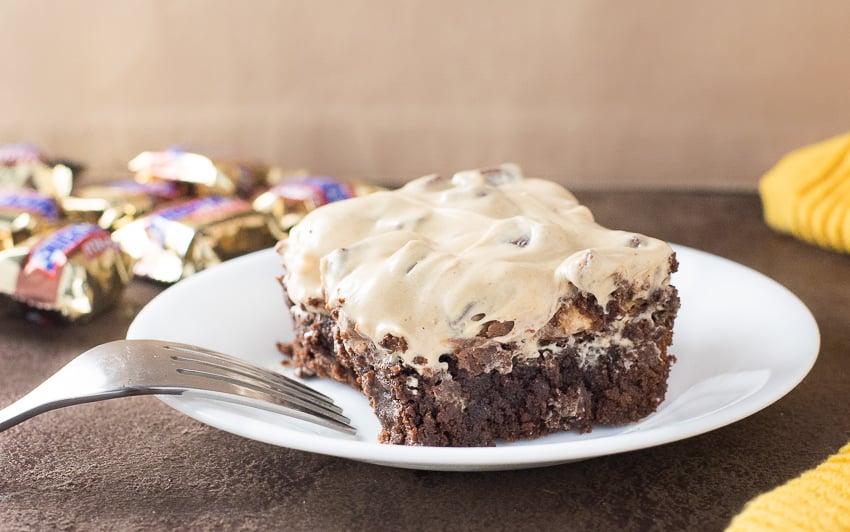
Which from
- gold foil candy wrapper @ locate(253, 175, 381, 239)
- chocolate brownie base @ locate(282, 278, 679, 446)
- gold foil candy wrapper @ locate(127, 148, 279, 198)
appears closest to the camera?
chocolate brownie base @ locate(282, 278, 679, 446)

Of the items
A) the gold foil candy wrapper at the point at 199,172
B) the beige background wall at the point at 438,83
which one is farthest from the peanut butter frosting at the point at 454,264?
the beige background wall at the point at 438,83

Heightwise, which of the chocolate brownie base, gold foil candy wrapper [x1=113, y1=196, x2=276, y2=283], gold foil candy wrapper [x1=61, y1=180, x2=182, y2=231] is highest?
the chocolate brownie base

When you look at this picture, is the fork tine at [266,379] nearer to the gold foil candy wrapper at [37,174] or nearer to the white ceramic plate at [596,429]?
the white ceramic plate at [596,429]

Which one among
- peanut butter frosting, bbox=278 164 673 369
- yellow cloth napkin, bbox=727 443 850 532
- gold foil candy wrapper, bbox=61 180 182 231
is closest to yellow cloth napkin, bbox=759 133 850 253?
peanut butter frosting, bbox=278 164 673 369

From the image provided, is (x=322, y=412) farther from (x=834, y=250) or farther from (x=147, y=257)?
(x=834, y=250)

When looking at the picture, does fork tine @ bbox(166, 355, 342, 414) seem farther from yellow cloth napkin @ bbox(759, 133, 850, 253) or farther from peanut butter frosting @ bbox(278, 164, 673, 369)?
yellow cloth napkin @ bbox(759, 133, 850, 253)

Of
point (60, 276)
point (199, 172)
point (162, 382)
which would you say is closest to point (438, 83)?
point (199, 172)

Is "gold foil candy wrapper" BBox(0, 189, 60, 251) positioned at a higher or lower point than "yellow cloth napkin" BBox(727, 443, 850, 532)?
lower
